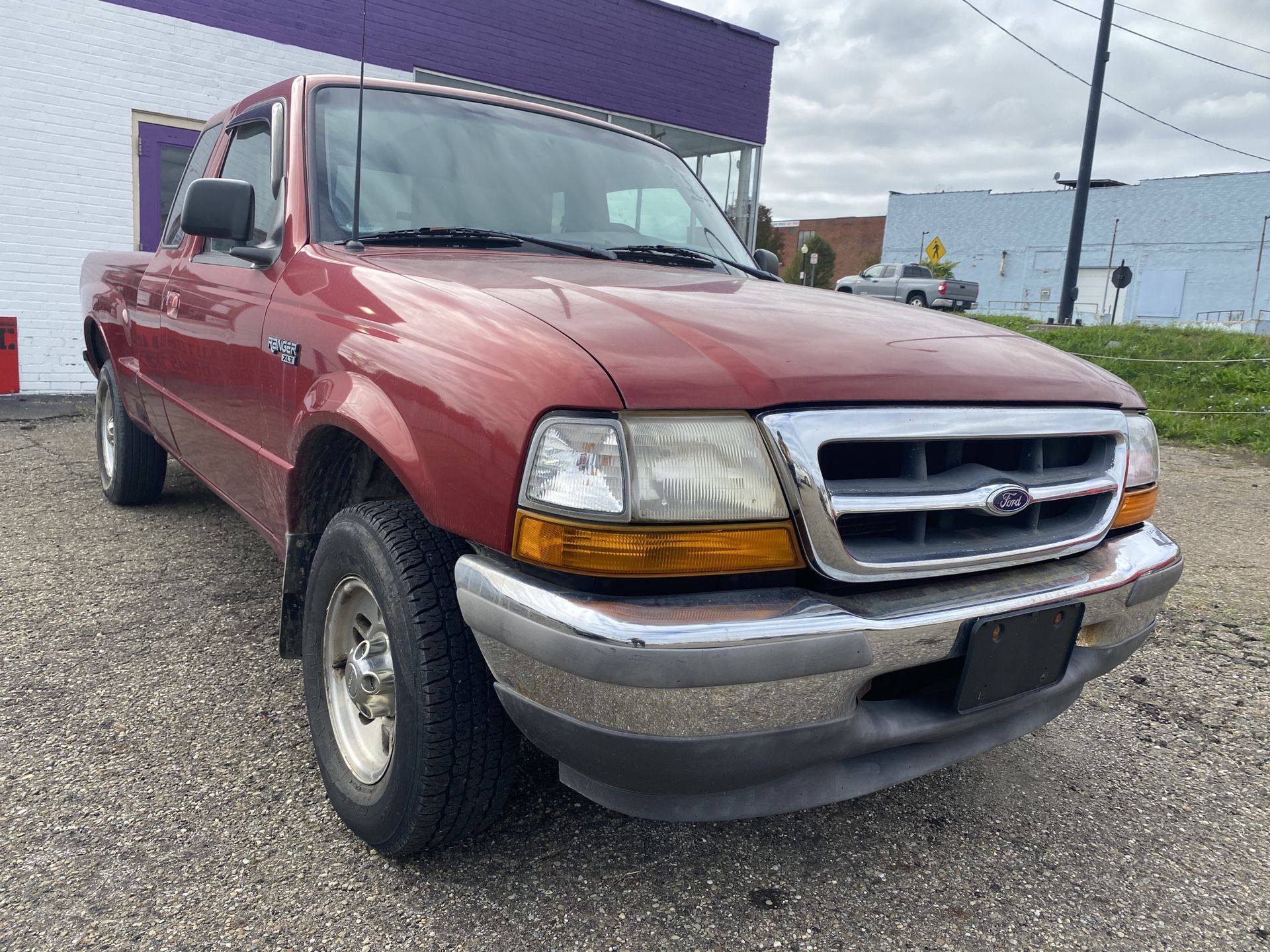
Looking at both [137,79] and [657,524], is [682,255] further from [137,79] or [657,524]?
[137,79]

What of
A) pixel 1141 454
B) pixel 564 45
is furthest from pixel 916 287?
pixel 1141 454

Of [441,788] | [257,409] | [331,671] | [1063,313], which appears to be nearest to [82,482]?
[257,409]

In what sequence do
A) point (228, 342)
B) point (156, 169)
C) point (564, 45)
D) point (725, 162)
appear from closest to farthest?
point (228, 342) → point (156, 169) → point (564, 45) → point (725, 162)

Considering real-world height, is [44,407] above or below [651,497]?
below

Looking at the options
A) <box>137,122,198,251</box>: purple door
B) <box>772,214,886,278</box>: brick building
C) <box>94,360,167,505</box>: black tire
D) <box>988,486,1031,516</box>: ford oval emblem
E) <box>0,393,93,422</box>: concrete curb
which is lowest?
<box>0,393,93,422</box>: concrete curb

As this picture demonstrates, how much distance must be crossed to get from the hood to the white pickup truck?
2580 centimetres

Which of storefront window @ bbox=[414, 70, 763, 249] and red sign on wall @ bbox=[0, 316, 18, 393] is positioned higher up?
storefront window @ bbox=[414, 70, 763, 249]

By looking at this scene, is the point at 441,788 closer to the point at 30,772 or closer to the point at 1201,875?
the point at 30,772

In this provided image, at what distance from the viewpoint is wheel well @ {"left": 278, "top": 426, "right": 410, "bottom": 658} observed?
6.96ft

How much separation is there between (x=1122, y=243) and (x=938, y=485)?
153 ft

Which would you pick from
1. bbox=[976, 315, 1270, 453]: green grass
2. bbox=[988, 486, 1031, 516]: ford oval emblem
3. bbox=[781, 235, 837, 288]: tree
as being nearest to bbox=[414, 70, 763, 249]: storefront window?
bbox=[976, 315, 1270, 453]: green grass

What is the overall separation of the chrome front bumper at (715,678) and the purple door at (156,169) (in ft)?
29.0

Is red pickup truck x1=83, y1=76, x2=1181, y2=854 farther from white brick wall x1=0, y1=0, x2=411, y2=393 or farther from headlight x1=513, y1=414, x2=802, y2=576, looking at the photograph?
white brick wall x1=0, y1=0, x2=411, y2=393

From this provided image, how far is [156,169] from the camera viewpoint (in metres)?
8.75
